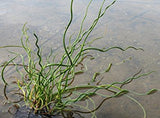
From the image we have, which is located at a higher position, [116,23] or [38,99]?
[116,23]

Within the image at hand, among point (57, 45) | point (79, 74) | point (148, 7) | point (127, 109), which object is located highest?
point (148, 7)

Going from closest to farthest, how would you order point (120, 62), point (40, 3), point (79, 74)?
1. point (79, 74)
2. point (120, 62)
3. point (40, 3)

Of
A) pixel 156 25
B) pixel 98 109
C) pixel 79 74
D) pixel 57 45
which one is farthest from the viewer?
pixel 156 25

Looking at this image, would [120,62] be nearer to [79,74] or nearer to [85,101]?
[79,74]

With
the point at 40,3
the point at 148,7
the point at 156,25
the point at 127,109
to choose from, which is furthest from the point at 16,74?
the point at 148,7

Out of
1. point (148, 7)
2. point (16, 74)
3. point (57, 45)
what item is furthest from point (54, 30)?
point (148, 7)

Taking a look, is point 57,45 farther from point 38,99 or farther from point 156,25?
point 156,25

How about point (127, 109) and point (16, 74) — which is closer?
point (127, 109)
